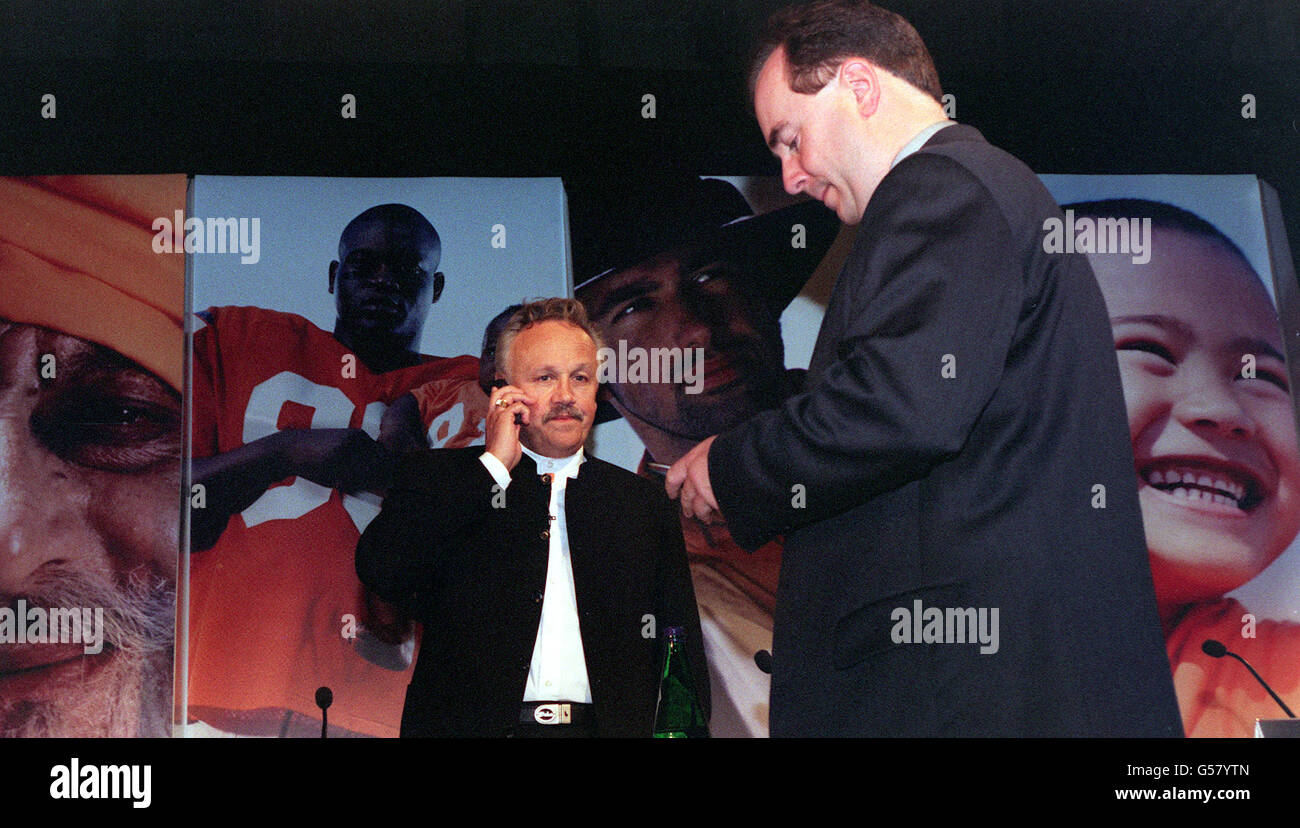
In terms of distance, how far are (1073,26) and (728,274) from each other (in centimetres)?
162

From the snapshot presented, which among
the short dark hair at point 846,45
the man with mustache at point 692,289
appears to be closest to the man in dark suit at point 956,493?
the short dark hair at point 846,45

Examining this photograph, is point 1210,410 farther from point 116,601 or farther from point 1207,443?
point 116,601

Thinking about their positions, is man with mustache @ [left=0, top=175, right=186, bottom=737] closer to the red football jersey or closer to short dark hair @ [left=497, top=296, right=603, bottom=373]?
the red football jersey

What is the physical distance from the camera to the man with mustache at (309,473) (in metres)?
3.80

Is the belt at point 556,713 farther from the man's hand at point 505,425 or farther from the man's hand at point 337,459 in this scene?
the man's hand at point 337,459

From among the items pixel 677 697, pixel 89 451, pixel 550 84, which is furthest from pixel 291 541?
pixel 677 697

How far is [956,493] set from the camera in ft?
4.00

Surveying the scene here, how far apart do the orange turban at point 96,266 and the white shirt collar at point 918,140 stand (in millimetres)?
3154

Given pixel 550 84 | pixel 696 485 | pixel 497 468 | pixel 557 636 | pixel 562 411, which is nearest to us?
pixel 696 485

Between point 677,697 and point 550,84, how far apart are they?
274 centimetres

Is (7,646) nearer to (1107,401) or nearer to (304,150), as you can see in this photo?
(304,150)

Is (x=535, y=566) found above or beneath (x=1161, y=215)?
beneath

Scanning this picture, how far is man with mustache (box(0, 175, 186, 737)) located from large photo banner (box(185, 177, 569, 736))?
12 centimetres

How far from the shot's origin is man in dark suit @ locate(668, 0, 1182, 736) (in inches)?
46.1
